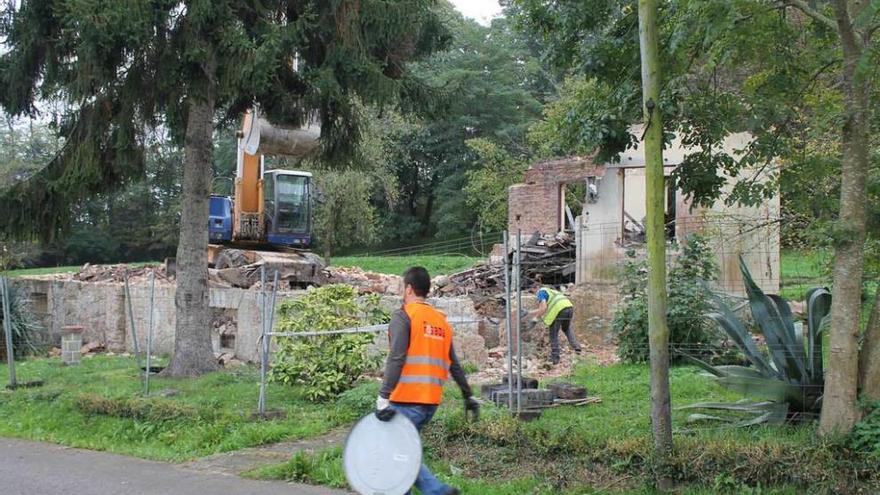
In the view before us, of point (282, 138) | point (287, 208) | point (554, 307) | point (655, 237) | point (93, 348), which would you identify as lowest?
point (93, 348)

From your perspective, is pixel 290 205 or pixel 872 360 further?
pixel 290 205

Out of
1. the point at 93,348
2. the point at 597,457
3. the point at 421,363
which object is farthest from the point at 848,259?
the point at 93,348

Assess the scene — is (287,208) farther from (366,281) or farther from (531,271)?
(531,271)

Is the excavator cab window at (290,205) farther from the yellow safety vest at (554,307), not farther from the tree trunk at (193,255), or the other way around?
the yellow safety vest at (554,307)

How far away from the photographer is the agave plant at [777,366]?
321 inches

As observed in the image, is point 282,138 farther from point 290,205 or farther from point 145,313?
point 290,205

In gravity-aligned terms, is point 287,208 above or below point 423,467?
above

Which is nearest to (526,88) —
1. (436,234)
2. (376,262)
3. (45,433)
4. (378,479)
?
(436,234)

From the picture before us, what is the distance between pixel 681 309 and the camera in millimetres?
13383

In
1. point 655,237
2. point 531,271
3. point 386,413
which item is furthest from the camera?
point 531,271

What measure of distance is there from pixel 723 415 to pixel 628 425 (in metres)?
1.01

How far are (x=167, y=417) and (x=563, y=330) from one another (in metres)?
7.98

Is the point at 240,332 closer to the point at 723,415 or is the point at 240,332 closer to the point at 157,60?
the point at 157,60

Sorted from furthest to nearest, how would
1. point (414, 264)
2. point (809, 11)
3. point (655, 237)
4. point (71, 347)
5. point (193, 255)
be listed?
point (414, 264) < point (71, 347) < point (193, 255) < point (809, 11) < point (655, 237)
